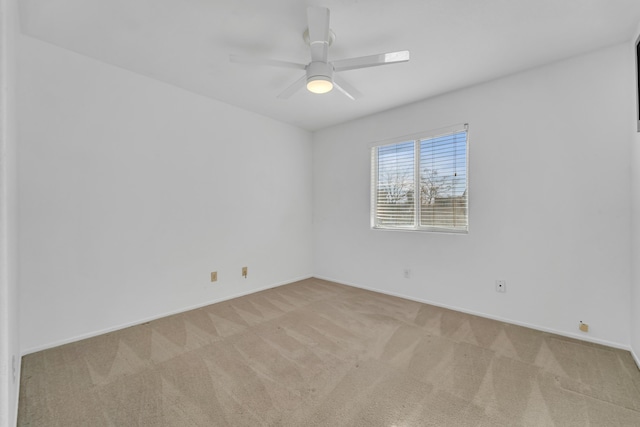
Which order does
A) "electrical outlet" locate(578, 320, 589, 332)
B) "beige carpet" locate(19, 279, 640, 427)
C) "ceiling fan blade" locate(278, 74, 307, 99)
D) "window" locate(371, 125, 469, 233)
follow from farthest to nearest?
"window" locate(371, 125, 469, 233) → "electrical outlet" locate(578, 320, 589, 332) → "ceiling fan blade" locate(278, 74, 307, 99) → "beige carpet" locate(19, 279, 640, 427)

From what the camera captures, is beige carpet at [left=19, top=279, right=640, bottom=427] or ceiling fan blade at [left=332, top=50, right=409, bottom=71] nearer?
beige carpet at [left=19, top=279, right=640, bottom=427]

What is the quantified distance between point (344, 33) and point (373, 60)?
38cm

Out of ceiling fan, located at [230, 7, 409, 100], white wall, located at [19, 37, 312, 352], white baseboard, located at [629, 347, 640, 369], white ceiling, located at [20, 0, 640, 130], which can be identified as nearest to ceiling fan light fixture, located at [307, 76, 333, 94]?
ceiling fan, located at [230, 7, 409, 100]

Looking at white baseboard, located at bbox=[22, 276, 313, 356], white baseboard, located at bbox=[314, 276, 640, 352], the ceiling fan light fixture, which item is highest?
the ceiling fan light fixture

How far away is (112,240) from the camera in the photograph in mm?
2488

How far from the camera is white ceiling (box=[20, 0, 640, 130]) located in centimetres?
179

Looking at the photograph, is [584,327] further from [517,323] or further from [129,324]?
[129,324]

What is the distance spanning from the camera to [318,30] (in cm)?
169

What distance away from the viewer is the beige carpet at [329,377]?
149 cm

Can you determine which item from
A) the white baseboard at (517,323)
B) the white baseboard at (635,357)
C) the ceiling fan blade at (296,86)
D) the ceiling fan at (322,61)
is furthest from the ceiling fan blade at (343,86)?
the white baseboard at (635,357)

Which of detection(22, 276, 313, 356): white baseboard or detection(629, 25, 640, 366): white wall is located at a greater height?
detection(629, 25, 640, 366): white wall

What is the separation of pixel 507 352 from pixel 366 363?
3.74 feet

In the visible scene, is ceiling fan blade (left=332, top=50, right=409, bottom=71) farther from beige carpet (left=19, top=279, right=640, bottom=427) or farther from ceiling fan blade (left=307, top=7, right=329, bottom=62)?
beige carpet (left=19, top=279, right=640, bottom=427)

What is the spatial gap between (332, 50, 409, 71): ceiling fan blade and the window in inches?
60.5
